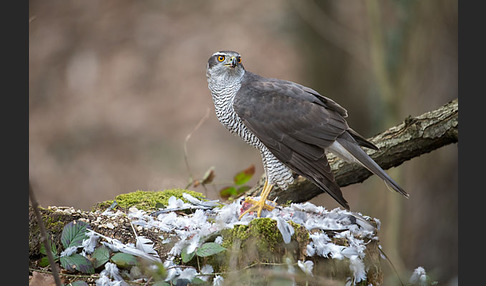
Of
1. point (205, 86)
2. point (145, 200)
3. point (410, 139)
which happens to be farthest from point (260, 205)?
point (205, 86)

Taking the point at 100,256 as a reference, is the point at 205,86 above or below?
above

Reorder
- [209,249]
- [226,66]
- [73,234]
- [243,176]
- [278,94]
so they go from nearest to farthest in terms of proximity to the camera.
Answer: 1. [209,249]
2. [73,234]
3. [278,94]
4. [226,66]
5. [243,176]

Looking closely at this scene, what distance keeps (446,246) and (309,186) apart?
1815 millimetres

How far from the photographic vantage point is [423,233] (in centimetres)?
592

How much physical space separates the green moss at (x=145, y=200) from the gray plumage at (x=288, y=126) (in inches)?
30.0

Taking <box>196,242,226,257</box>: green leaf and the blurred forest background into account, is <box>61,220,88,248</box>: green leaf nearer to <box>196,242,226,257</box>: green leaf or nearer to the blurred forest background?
<box>196,242,226,257</box>: green leaf

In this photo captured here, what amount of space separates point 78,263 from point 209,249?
2.46ft

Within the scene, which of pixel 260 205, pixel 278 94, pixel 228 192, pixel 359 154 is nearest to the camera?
pixel 260 205

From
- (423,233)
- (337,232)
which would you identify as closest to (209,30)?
(423,233)

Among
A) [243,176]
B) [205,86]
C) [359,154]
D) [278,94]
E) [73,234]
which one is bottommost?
Result: [73,234]

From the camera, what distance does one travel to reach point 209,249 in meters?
3.24

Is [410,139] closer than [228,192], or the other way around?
[410,139]

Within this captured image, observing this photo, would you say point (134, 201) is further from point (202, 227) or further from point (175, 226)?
point (202, 227)

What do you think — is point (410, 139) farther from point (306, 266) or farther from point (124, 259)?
point (124, 259)
